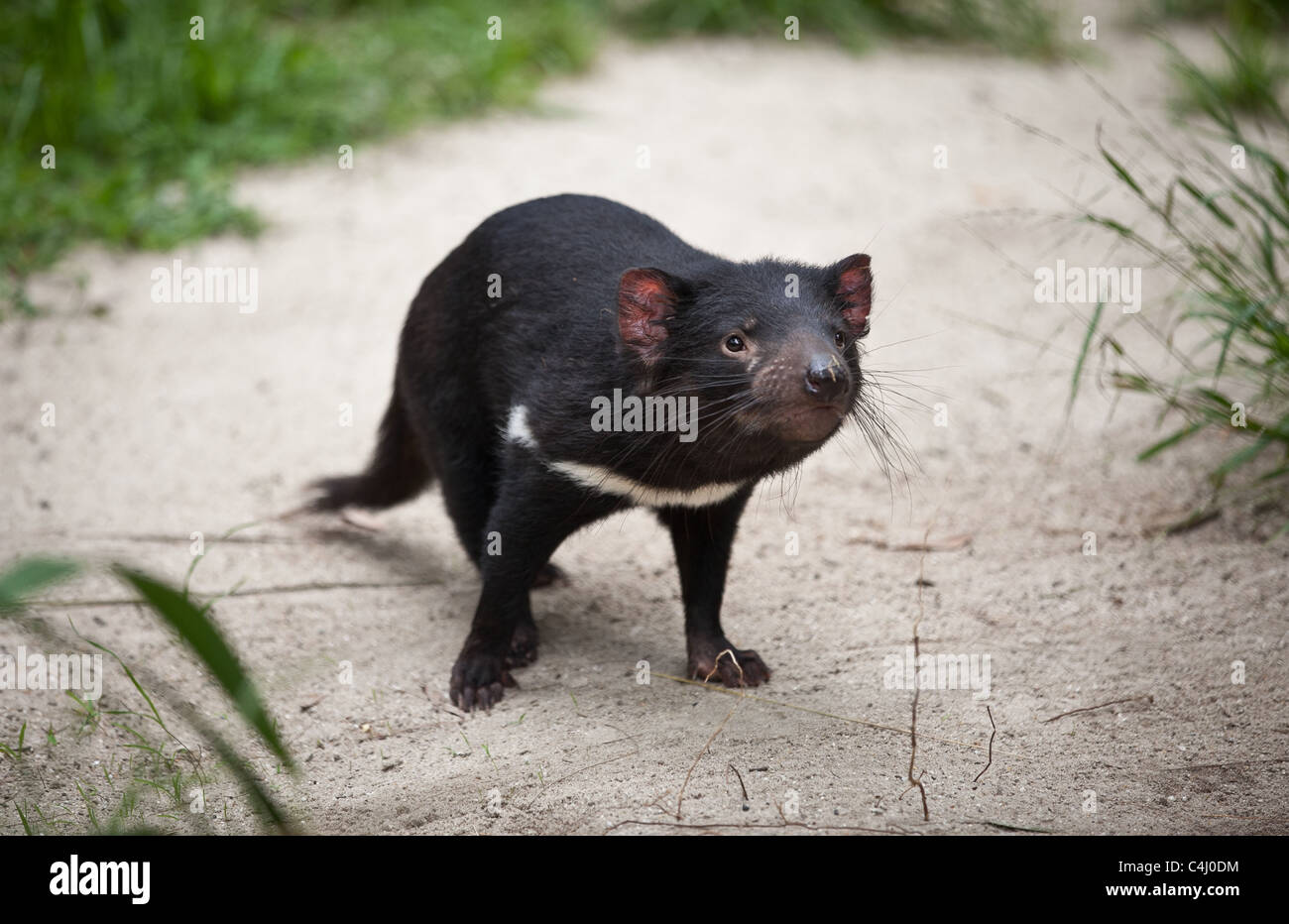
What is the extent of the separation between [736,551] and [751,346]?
1.72 m

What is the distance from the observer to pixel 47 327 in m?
5.86

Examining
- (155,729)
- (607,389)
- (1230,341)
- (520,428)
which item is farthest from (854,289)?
(155,729)

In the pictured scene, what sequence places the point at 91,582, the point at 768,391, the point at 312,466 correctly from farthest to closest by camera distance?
the point at 312,466 < the point at 91,582 < the point at 768,391

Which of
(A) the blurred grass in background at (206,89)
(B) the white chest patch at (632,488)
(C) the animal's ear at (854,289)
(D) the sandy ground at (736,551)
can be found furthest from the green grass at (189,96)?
(C) the animal's ear at (854,289)

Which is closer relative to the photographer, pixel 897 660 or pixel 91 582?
pixel 897 660

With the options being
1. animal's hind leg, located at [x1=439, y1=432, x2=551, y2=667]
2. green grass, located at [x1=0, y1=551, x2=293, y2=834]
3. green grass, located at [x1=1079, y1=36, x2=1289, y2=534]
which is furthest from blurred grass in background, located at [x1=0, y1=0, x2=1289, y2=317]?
green grass, located at [x1=0, y1=551, x2=293, y2=834]

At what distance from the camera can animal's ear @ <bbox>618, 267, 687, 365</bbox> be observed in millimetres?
2971

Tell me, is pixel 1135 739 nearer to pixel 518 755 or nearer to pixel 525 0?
pixel 518 755

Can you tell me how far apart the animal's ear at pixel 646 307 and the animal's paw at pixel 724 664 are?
0.96 meters

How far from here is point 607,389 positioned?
10.4 feet

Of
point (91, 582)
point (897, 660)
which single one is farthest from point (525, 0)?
point (897, 660)

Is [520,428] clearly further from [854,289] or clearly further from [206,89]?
[206,89]

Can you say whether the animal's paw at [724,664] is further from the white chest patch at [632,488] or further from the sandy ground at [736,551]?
the white chest patch at [632,488]
